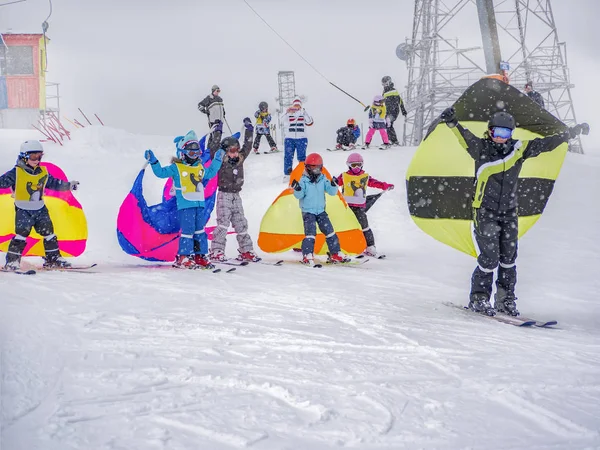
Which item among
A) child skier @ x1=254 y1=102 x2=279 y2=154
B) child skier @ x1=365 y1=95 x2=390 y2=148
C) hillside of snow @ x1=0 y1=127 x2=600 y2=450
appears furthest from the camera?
child skier @ x1=254 y1=102 x2=279 y2=154

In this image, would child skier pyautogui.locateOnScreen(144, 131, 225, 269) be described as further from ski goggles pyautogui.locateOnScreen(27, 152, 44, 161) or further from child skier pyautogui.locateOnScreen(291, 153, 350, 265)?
ski goggles pyautogui.locateOnScreen(27, 152, 44, 161)

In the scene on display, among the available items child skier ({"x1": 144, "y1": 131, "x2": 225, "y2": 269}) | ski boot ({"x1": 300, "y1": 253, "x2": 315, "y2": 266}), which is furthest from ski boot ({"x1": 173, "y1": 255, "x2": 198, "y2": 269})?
ski boot ({"x1": 300, "y1": 253, "x2": 315, "y2": 266})

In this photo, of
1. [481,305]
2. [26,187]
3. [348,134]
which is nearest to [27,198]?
[26,187]

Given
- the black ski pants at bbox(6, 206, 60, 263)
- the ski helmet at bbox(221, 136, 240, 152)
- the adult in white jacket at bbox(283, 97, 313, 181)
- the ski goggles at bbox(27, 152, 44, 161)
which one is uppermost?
the adult in white jacket at bbox(283, 97, 313, 181)

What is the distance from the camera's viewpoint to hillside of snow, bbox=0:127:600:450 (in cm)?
237

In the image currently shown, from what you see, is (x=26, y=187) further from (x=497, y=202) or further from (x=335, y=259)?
(x=497, y=202)

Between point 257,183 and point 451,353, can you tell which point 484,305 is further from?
point 257,183

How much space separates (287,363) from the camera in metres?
3.20

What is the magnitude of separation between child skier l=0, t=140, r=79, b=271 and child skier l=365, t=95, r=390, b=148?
8.42 metres

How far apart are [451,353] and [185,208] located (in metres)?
4.13

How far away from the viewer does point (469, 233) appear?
5.82 metres

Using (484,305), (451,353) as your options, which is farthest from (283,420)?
(484,305)

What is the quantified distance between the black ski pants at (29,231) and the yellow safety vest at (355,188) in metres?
3.82

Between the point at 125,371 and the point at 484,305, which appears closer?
the point at 125,371
